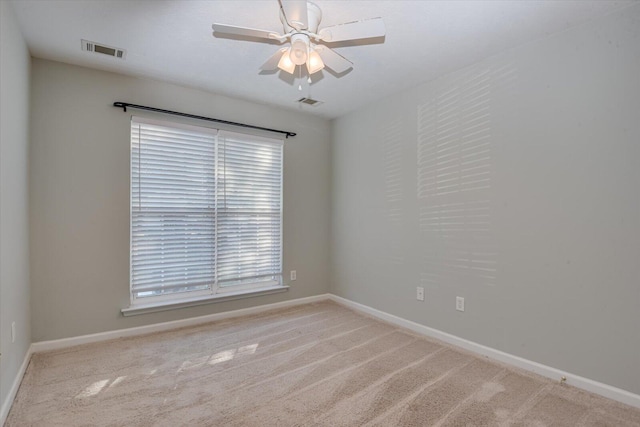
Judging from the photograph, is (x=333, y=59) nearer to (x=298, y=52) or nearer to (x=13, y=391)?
(x=298, y=52)

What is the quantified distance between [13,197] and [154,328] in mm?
1656

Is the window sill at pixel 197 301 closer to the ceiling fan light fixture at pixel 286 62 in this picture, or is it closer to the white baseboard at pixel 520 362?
the white baseboard at pixel 520 362

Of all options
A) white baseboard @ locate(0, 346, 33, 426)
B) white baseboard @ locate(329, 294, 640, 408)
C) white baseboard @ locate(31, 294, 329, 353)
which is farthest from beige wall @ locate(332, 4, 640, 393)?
white baseboard @ locate(0, 346, 33, 426)

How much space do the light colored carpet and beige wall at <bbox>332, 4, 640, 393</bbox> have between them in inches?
14.4

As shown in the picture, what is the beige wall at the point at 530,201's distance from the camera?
2.00m

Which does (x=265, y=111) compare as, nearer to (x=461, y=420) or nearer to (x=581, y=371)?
(x=461, y=420)

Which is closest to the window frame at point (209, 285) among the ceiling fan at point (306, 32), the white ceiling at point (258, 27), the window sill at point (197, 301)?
the window sill at point (197, 301)

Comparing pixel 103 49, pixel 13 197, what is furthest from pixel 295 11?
pixel 13 197

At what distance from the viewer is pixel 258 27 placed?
2.26m

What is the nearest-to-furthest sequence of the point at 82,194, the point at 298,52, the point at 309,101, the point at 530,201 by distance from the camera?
the point at 298,52
the point at 530,201
the point at 82,194
the point at 309,101

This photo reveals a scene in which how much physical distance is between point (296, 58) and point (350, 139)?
2.21 m

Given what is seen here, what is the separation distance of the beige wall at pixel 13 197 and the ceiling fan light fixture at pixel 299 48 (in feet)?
5.48

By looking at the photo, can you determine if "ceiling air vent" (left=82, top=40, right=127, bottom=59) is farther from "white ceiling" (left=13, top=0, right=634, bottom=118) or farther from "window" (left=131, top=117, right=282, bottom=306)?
"window" (left=131, top=117, right=282, bottom=306)

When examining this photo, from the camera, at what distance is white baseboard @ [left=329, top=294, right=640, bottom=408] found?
78.2 inches
